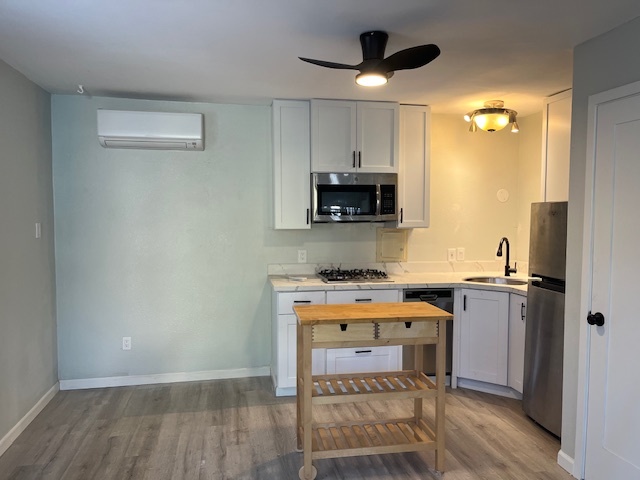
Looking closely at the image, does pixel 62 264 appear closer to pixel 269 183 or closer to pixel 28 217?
pixel 28 217

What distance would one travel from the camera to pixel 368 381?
2.72m

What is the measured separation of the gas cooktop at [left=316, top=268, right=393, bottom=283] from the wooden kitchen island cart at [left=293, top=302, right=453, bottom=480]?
1.05 m

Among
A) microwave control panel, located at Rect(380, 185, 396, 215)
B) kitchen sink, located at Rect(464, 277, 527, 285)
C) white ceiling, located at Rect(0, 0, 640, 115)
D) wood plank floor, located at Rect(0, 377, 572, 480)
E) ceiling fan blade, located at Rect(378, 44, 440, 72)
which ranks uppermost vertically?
white ceiling, located at Rect(0, 0, 640, 115)

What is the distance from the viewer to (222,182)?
13.0ft

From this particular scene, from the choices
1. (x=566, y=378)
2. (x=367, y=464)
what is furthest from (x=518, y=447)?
(x=367, y=464)

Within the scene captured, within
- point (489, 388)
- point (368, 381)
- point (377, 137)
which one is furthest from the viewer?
point (377, 137)

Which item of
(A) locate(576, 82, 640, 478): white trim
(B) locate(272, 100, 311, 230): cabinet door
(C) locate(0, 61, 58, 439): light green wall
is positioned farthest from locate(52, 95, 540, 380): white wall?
(A) locate(576, 82, 640, 478): white trim

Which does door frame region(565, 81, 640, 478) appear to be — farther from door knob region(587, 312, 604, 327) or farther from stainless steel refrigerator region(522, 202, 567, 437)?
stainless steel refrigerator region(522, 202, 567, 437)

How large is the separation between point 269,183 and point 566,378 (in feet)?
8.81

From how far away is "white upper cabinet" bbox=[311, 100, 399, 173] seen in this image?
12.3 feet

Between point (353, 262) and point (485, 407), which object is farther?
point (353, 262)

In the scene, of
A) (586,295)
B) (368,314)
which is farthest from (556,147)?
(368,314)

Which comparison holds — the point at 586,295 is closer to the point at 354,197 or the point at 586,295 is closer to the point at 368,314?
the point at 368,314

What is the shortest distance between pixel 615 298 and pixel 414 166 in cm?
204
